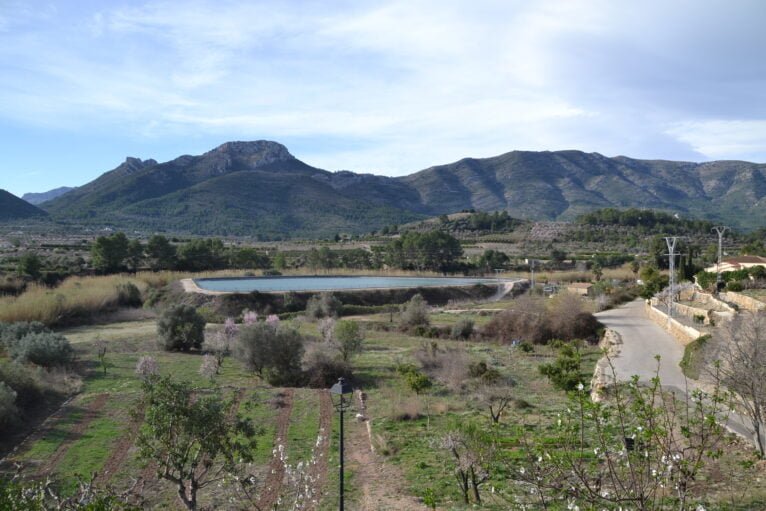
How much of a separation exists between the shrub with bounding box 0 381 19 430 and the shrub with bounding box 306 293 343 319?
2182 centimetres

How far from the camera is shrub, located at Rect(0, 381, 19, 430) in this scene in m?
13.9

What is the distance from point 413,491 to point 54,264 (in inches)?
1861

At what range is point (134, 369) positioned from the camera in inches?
821

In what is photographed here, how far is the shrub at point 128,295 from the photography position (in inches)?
1539

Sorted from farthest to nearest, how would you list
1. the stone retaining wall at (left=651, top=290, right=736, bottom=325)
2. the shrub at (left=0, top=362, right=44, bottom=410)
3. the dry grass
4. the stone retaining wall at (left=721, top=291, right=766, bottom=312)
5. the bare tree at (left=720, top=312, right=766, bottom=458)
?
the dry grass < the stone retaining wall at (left=721, top=291, right=766, bottom=312) < the stone retaining wall at (left=651, top=290, right=736, bottom=325) < the shrub at (left=0, top=362, right=44, bottom=410) < the bare tree at (left=720, top=312, right=766, bottom=458)

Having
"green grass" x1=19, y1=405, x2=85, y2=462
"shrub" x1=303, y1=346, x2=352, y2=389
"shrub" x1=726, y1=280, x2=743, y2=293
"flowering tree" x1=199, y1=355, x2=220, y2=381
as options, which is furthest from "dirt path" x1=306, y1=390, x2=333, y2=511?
"shrub" x1=726, y1=280, x2=743, y2=293

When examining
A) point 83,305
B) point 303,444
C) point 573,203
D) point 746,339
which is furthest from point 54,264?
point 573,203

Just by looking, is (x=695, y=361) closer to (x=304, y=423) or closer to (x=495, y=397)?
(x=495, y=397)

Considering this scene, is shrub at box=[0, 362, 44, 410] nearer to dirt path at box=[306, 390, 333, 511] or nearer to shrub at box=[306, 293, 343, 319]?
dirt path at box=[306, 390, 333, 511]

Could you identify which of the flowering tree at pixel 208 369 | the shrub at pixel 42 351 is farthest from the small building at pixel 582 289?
the shrub at pixel 42 351

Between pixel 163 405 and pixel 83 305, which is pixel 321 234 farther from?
pixel 163 405

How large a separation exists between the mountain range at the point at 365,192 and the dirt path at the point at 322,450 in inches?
3401

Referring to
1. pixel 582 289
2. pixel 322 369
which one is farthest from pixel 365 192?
pixel 322 369

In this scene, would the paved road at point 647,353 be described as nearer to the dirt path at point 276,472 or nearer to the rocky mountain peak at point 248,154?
the dirt path at point 276,472
